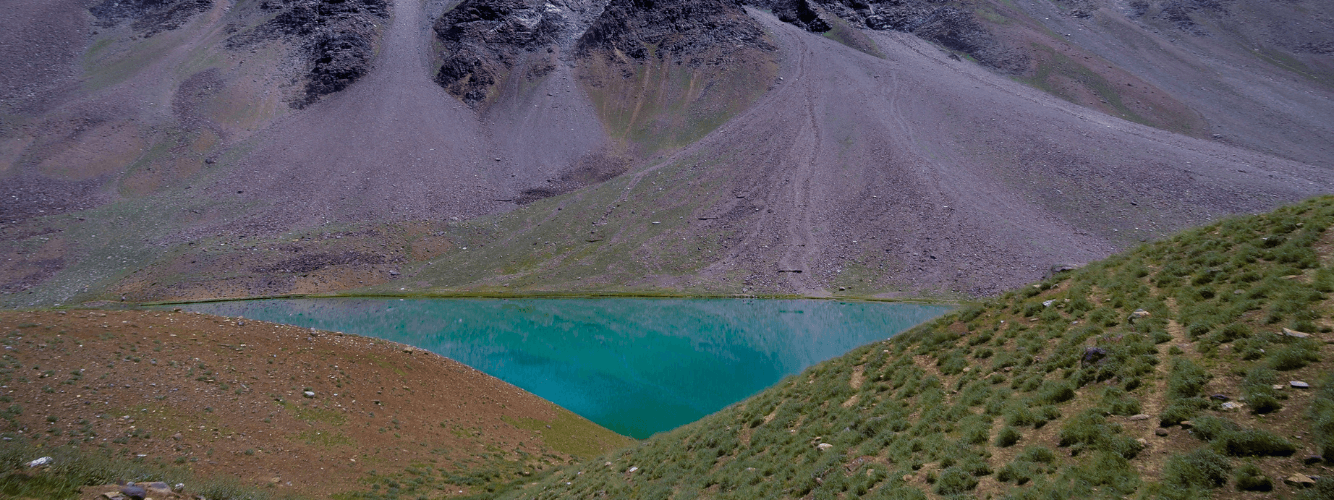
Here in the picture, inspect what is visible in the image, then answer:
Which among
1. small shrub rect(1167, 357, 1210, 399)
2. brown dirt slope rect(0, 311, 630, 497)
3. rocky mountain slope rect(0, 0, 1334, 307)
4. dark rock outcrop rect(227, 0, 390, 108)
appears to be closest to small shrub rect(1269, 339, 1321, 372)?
small shrub rect(1167, 357, 1210, 399)

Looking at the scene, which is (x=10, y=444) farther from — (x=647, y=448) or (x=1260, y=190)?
(x=1260, y=190)

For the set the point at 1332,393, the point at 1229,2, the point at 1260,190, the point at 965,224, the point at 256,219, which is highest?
the point at 1229,2

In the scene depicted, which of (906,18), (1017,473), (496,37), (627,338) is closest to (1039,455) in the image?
(1017,473)

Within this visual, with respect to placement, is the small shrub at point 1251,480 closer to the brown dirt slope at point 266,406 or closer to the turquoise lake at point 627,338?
the brown dirt slope at point 266,406

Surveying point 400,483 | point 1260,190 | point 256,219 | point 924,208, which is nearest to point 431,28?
point 256,219

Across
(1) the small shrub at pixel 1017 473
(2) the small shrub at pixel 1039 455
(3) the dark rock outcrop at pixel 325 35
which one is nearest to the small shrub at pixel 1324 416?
(2) the small shrub at pixel 1039 455

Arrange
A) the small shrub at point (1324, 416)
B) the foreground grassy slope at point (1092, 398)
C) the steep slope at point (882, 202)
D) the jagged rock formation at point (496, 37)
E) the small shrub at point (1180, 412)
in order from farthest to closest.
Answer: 1. the jagged rock formation at point (496, 37)
2. the steep slope at point (882, 202)
3. the small shrub at point (1180, 412)
4. the foreground grassy slope at point (1092, 398)
5. the small shrub at point (1324, 416)
